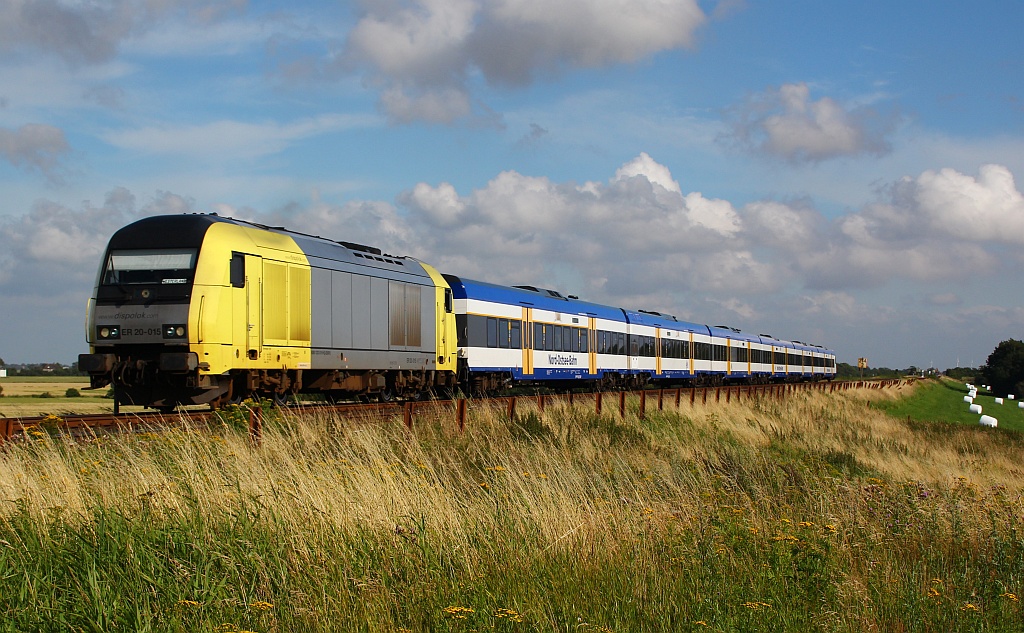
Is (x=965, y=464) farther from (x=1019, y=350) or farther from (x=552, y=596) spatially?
(x=1019, y=350)

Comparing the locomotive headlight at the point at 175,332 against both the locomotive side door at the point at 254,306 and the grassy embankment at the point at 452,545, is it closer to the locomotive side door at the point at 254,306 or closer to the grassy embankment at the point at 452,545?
the locomotive side door at the point at 254,306

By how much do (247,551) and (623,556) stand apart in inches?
121

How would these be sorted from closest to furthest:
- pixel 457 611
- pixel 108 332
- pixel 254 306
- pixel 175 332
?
pixel 457 611
pixel 175 332
pixel 108 332
pixel 254 306

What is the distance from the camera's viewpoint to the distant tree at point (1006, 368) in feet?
477

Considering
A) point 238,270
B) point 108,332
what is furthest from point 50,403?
point 238,270

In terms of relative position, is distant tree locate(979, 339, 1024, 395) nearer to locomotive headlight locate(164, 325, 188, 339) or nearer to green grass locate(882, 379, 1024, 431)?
green grass locate(882, 379, 1024, 431)

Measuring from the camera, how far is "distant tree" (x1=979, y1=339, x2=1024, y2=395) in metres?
146

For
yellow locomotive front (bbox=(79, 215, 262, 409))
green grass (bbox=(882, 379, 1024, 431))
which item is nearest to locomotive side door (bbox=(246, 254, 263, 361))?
yellow locomotive front (bbox=(79, 215, 262, 409))

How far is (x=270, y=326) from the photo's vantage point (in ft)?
58.2

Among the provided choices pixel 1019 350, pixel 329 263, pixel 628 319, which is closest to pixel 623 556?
pixel 329 263

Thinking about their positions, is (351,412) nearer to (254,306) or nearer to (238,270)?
(254,306)

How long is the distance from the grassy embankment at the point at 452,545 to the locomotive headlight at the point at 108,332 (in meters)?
5.78

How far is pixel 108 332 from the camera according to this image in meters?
16.5

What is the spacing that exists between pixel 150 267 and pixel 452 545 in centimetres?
1130
